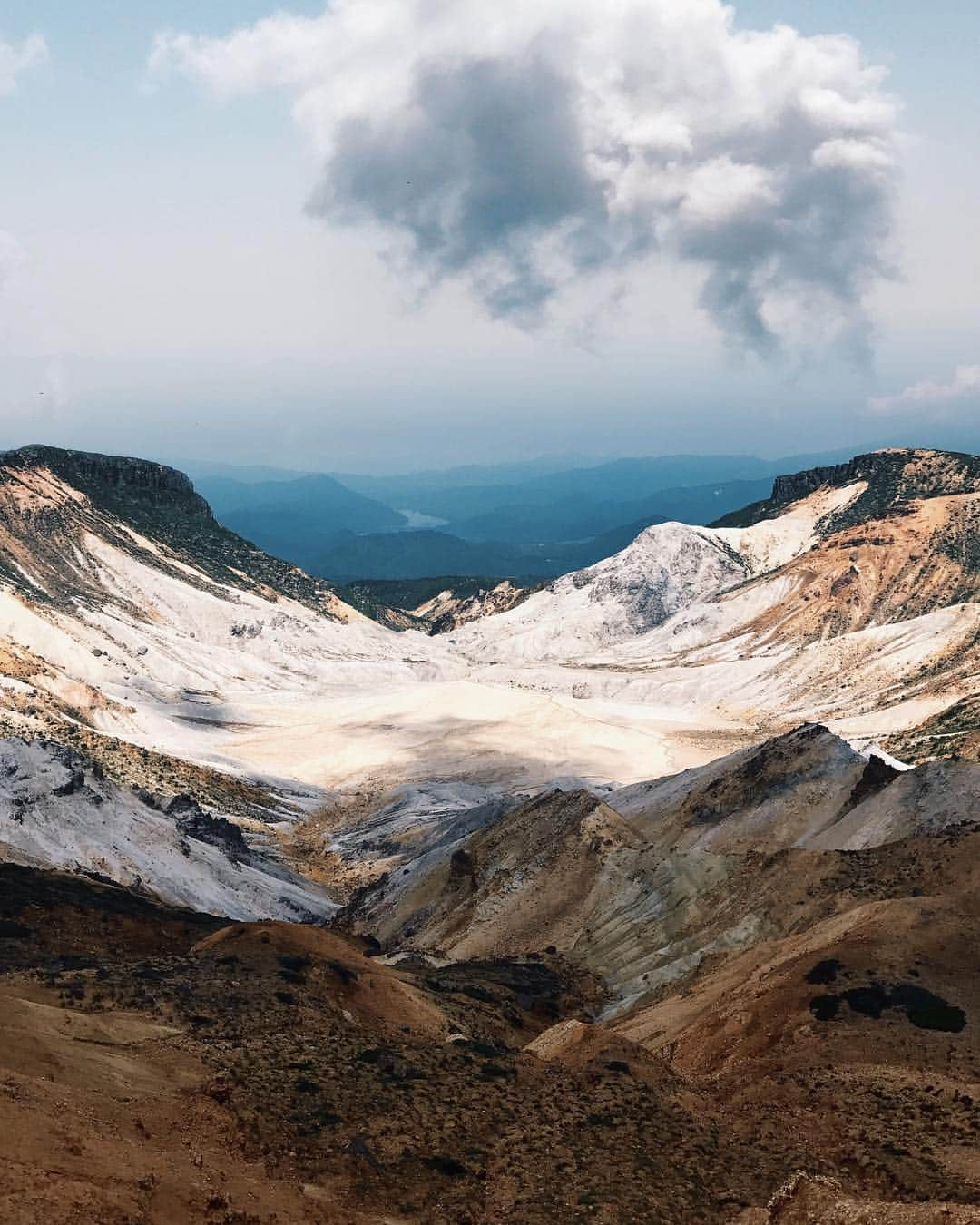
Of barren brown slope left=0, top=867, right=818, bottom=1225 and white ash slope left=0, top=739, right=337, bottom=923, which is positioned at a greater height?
barren brown slope left=0, top=867, right=818, bottom=1225

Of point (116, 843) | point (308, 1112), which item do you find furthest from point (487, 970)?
point (116, 843)

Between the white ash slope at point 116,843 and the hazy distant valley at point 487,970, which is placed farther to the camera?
the white ash slope at point 116,843

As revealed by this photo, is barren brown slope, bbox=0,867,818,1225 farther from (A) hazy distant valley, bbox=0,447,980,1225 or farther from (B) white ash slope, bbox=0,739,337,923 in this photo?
(B) white ash slope, bbox=0,739,337,923

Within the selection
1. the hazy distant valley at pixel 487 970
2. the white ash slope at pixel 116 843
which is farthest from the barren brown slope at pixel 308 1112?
the white ash slope at pixel 116 843

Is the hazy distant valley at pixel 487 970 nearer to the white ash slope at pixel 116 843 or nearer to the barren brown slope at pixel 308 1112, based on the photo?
the barren brown slope at pixel 308 1112

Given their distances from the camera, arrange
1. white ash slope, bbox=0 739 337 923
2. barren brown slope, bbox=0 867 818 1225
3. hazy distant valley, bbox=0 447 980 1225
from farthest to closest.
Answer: white ash slope, bbox=0 739 337 923
hazy distant valley, bbox=0 447 980 1225
barren brown slope, bbox=0 867 818 1225

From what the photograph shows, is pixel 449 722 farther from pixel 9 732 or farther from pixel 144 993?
pixel 144 993

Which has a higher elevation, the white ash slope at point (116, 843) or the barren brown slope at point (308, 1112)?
the barren brown slope at point (308, 1112)

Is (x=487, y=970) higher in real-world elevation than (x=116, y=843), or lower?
higher

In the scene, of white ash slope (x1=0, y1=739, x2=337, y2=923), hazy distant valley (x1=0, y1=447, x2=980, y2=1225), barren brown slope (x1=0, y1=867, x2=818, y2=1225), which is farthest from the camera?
white ash slope (x1=0, y1=739, x2=337, y2=923)

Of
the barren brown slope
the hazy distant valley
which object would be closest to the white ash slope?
the hazy distant valley

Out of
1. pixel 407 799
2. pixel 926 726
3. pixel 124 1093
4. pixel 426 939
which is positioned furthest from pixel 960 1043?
pixel 926 726

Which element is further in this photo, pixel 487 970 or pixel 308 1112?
pixel 487 970

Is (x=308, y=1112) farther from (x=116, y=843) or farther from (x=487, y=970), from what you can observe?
(x=116, y=843)
